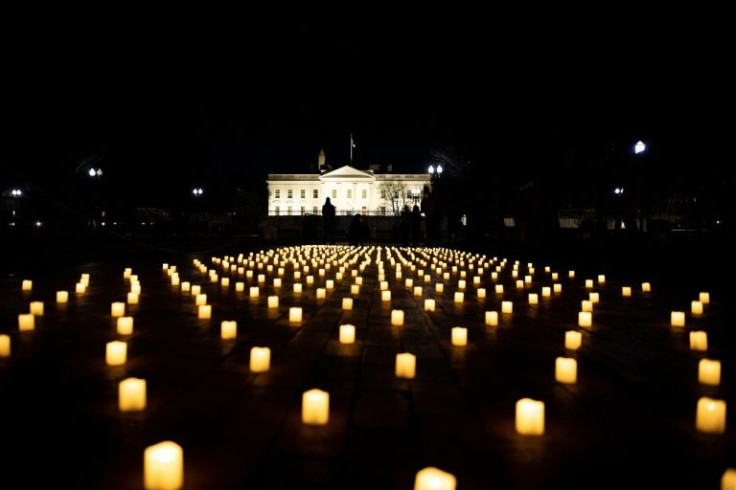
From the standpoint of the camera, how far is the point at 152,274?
32.1ft

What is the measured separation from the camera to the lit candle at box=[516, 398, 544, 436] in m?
2.49

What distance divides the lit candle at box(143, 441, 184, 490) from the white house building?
9075cm

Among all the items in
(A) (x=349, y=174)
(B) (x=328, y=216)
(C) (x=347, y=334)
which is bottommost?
(C) (x=347, y=334)

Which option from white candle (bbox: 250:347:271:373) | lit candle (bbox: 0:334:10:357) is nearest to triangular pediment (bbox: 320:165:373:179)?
lit candle (bbox: 0:334:10:357)

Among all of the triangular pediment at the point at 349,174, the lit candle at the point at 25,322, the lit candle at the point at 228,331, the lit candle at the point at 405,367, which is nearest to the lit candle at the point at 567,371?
the lit candle at the point at 405,367

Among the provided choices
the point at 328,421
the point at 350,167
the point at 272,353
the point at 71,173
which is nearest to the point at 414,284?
the point at 272,353

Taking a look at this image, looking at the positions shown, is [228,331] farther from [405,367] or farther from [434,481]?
[434,481]

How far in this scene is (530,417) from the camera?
249 centimetres

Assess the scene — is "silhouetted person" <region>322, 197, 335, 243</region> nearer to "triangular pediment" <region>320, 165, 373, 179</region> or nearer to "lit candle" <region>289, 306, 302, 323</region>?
"lit candle" <region>289, 306, 302, 323</region>

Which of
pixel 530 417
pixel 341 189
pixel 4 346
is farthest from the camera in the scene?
pixel 341 189

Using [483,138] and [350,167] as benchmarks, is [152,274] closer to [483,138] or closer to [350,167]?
[483,138]

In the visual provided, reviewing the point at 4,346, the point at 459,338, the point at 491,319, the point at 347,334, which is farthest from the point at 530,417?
the point at 4,346

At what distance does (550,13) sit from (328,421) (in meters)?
12.7

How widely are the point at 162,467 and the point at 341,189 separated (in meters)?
97.5
